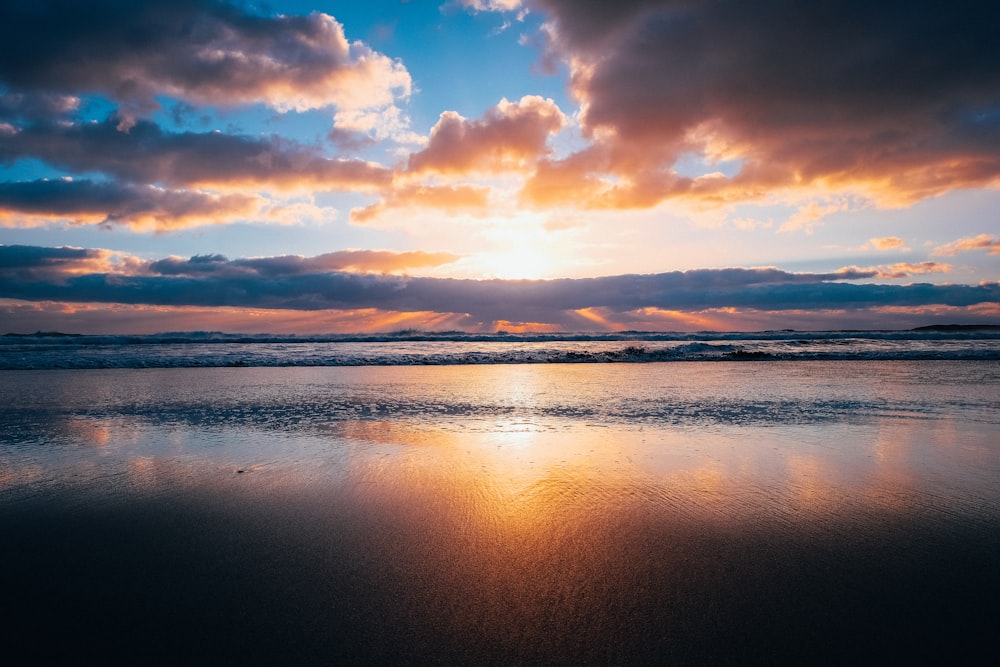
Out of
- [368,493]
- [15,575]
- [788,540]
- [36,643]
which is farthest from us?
[368,493]

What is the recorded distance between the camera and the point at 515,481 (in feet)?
13.7

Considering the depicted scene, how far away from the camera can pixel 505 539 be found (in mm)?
3062

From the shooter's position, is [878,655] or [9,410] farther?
[9,410]

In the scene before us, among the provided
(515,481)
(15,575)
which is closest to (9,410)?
(15,575)

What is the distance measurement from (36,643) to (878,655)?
11.3ft

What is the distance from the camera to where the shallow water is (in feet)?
6.85

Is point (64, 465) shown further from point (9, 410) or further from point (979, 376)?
point (979, 376)

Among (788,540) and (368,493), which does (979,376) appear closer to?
(788,540)

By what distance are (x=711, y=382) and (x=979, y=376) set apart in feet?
23.4

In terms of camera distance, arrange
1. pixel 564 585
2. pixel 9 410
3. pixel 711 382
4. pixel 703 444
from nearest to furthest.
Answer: pixel 564 585, pixel 703 444, pixel 9 410, pixel 711 382

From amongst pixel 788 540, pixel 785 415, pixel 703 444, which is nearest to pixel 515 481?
pixel 788 540

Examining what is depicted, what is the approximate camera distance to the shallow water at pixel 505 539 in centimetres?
209

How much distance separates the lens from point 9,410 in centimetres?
809

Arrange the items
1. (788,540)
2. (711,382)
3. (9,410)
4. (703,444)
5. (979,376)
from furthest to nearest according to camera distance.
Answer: (979,376)
(711,382)
(9,410)
(703,444)
(788,540)
